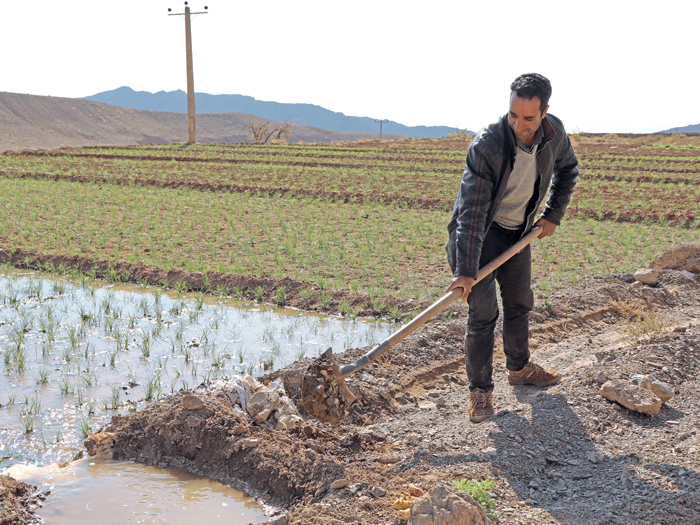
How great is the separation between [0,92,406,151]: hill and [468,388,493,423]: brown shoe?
51.8 m

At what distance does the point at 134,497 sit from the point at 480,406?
1928 mm

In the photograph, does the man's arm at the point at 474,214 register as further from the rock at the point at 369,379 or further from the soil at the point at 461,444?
the rock at the point at 369,379

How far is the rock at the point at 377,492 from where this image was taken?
2482mm

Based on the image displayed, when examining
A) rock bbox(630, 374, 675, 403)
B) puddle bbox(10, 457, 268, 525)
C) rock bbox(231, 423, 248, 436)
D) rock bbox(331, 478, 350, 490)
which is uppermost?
rock bbox(630, 374, 675, 403)

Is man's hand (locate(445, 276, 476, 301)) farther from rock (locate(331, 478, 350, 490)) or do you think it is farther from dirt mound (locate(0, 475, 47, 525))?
dirt mound (locate(0, 475, 47, 525))

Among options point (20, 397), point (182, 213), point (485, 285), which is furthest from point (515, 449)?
point (182, 213)

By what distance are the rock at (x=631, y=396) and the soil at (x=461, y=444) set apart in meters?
0.06

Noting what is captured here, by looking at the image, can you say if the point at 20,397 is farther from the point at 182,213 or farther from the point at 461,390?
the point at 182,213

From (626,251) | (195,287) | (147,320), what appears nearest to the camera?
(147,320)

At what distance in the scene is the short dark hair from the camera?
2777 millimetres

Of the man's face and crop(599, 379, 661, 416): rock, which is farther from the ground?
the man's face

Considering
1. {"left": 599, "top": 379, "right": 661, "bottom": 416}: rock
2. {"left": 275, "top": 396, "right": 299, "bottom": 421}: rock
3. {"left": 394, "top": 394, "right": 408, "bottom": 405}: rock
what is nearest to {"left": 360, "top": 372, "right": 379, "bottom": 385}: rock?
{"left": 394, "top": 394, "right": 408, "bottom": 405}: rock

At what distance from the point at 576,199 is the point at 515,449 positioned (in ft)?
39.4

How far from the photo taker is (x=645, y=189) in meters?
15.3
